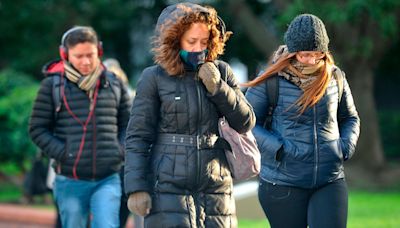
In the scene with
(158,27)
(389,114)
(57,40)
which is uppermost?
(158,27)

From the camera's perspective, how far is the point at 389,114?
71.6ft

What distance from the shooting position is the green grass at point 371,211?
10.5 m

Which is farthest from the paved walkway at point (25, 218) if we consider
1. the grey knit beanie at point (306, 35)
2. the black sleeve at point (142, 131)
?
the black sleeve at point (142, 131)

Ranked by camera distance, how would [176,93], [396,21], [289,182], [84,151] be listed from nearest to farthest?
[176,93], [289,182], [84,151], [396,21]

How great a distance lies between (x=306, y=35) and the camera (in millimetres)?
5562

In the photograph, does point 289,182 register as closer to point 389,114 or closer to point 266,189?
point 266,189

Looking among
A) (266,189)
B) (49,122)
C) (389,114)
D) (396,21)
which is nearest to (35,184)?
(49,122)

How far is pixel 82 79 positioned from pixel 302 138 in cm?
195

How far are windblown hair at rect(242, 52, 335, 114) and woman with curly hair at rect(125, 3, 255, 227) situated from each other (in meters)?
0.64

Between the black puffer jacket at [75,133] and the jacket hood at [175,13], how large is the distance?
1.93 m

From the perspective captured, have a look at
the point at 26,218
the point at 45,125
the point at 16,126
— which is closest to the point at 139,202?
the point at 45,125

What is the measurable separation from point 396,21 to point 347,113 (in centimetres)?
1146

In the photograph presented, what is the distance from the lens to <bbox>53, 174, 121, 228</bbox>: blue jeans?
6.60 meters

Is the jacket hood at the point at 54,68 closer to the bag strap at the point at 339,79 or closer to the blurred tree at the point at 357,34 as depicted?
the bag strap at the point at 339,79
